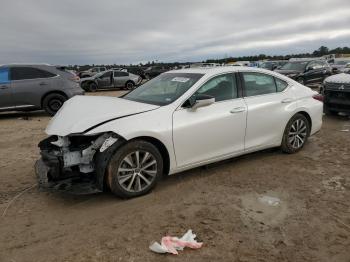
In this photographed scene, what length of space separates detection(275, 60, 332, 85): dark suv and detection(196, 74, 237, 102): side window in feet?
44.2

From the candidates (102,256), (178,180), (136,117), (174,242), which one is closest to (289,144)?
(178,180)

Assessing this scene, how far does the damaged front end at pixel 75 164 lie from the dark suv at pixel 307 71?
15.4 metres

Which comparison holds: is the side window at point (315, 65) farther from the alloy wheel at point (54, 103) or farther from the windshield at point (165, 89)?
the windshield at point (165, 89)

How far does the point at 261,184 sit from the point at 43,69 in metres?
8.90

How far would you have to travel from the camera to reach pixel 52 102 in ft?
38.3

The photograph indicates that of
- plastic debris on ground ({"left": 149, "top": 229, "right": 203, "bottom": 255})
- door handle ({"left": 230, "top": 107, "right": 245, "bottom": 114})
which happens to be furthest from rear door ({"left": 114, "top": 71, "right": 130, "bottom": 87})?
plastic debris on ground ({"left": 149, "top": 229, "right": 203, "bottom": 255})

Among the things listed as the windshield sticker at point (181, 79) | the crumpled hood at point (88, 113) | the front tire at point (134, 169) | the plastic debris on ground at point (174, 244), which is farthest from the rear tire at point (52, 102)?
the plastic debris on ground at point (174, 244)

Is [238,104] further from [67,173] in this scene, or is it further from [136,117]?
[67,173]

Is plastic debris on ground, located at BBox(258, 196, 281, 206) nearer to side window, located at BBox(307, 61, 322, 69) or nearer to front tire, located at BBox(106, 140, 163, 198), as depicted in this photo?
front tire, located at BBox(106, 140, 163, 198)

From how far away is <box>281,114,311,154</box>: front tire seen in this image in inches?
246

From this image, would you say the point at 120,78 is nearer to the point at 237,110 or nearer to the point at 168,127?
the point at 237,110

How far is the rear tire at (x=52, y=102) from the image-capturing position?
38.0 feet

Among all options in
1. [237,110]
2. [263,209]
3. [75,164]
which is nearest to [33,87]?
[75,164]

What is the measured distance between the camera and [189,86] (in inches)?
204
